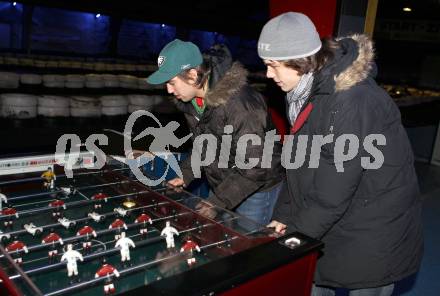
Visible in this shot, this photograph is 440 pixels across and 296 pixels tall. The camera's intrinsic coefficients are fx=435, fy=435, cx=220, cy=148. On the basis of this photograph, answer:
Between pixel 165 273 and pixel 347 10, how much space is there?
287 centimetres

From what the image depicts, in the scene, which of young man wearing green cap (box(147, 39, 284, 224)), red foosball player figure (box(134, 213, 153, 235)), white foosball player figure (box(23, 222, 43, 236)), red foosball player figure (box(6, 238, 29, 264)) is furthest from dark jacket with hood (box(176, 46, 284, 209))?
red foosball player figure (box(6, 238, 29, 264))

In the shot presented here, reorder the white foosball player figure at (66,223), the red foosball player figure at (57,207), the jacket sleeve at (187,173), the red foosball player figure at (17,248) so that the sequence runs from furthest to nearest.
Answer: the jacket sleeve at (187,173)
the red foosball player figure at (57,207)
the white foosball player figure at (66,223)
the red foosball player figure at (17,248)

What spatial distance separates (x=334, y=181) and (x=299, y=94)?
385 millimetres

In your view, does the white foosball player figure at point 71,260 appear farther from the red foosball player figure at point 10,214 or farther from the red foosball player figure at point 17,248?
the red foosball player figure at point 10,214

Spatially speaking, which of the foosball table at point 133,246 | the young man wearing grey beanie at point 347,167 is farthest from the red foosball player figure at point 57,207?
the young man wearing grey beanie at point 347,167

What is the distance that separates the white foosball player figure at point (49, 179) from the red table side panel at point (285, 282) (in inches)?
46.6

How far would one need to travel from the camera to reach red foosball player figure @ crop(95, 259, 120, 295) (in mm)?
1320

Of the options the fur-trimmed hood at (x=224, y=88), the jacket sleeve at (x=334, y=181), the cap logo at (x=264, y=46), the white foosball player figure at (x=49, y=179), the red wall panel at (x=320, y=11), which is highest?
the red wall panel at (x=320, y=11)

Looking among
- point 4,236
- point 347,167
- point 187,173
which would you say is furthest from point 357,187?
point 4,236

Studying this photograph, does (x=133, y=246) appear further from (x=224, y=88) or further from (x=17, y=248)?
(x=224, y=88)

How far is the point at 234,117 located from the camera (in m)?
2.18

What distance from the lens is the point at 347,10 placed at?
3547 millimetres

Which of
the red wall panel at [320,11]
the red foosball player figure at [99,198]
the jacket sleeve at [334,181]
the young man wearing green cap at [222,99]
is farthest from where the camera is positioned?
the red wall panel at [320,11]

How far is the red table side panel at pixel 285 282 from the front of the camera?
138cm
